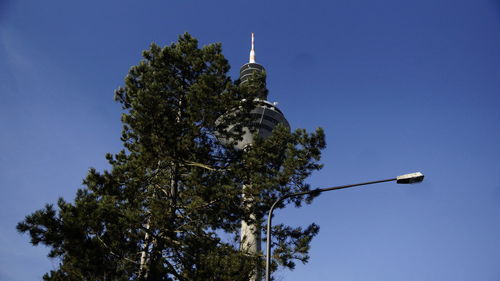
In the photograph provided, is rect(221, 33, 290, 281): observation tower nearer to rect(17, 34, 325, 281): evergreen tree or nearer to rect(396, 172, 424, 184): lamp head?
rect(17, 34, 325, 281): evergreen tree

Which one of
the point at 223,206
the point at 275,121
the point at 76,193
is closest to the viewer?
the point at 76,193

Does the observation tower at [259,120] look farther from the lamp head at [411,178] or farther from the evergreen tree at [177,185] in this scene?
the lamp head at [411,178]

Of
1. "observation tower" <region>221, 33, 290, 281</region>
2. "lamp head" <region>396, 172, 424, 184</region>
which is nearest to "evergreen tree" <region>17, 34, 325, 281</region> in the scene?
"observation tower" <region>221, 33, 290, 281</region>

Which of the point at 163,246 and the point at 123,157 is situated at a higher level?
the point at 123,157

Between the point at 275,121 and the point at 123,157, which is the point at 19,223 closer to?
the point at 123,157

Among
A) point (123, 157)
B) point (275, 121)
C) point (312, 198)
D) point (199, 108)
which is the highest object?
point (275, 121)

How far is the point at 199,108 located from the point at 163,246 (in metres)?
5.74

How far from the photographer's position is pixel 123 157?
1577 cm

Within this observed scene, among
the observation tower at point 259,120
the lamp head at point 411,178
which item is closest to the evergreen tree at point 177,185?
the observation tower at point 259,120

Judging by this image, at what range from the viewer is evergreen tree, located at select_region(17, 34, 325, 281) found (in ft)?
38.4

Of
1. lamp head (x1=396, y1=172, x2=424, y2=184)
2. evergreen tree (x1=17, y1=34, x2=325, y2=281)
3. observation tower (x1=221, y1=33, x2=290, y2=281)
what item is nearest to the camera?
lamp head (x1=396, y1=172, x2=424, y2=184)

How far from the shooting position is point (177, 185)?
15.4 meters

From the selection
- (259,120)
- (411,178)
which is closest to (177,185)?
(411,178)

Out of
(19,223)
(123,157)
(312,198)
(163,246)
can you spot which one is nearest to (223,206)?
(163,246)
